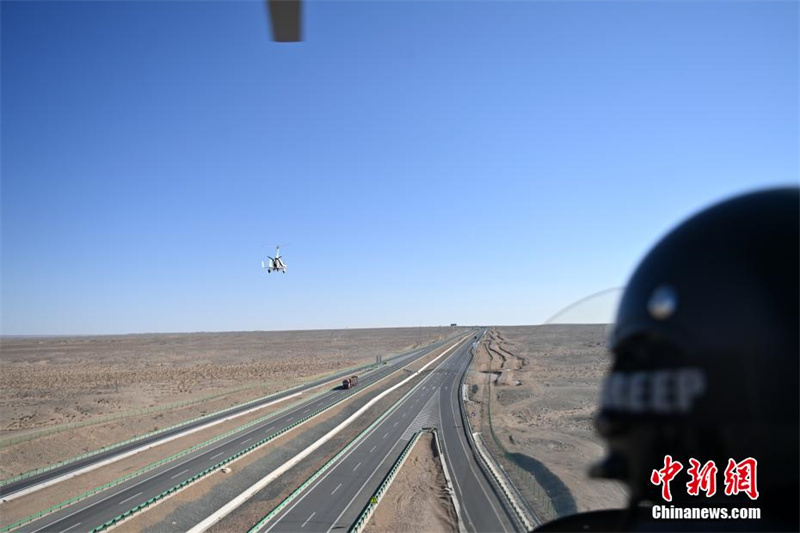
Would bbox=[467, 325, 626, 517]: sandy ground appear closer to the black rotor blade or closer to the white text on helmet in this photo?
the white text on helmet

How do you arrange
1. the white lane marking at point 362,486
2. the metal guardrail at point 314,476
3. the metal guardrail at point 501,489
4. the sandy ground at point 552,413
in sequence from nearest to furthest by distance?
the sandy ground at point 552,413 → the metal guardrail at point 501,489 → the metal guardrail at point 314,476 → the white lane marking at point 362,486

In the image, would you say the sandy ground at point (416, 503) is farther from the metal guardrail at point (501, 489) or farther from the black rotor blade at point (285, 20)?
the black rotor blade at point (285, 20)

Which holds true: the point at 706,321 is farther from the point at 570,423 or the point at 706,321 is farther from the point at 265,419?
the point at 265,419

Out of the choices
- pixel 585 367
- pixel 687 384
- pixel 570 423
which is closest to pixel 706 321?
pixel 687 384

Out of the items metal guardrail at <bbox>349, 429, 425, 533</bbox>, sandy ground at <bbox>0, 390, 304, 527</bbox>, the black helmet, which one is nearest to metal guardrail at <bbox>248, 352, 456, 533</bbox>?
metal guardrail at <bbox>349, 429, 425, 533</bbox>

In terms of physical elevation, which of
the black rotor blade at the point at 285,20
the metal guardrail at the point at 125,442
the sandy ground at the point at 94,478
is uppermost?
the black rotor blade at the point at 285,20

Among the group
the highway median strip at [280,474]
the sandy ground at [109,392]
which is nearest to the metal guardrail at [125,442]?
the sandy ground at [109,392]
